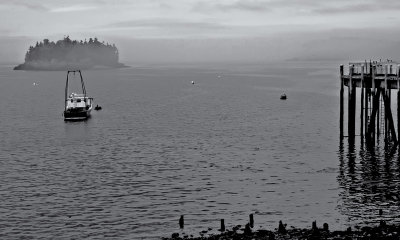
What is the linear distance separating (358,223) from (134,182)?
20.7m

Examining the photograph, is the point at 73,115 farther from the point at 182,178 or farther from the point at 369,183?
the point at 369,183

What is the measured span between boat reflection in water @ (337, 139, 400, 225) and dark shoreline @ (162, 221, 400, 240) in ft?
15.0

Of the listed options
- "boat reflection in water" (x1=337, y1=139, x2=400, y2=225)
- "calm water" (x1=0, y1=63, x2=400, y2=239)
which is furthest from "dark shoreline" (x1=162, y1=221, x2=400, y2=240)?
"boat reflection in water" (x1=337, y1=139, x2=400, y2=225)

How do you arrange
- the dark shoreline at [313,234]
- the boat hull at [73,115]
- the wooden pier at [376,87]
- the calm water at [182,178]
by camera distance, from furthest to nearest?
the boat hull at [73,115] < the wooden pier at [376,87] < the calm water at [182,178] < the dark shoreline at [313,234]

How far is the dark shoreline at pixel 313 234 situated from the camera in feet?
102

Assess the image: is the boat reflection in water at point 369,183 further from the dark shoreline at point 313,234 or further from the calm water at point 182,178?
the dark shoreline at point 313,234

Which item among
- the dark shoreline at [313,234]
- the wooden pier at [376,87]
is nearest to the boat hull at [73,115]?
the wooden pier at [376,87]

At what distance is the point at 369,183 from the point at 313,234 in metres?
17.4

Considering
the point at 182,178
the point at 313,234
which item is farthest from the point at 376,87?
the point at 313,234

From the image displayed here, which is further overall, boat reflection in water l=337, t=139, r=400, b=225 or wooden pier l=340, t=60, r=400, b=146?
wooden pier l=340, t=60, r=400, b=146

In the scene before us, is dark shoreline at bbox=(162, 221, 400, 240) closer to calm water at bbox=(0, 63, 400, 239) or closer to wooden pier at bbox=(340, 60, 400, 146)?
calm water at bbox=(0, 63, 400, 239)

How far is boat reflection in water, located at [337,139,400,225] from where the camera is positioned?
3891 centimetres

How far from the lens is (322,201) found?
43.1m

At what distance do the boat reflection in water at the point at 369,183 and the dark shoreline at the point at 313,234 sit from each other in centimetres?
458
